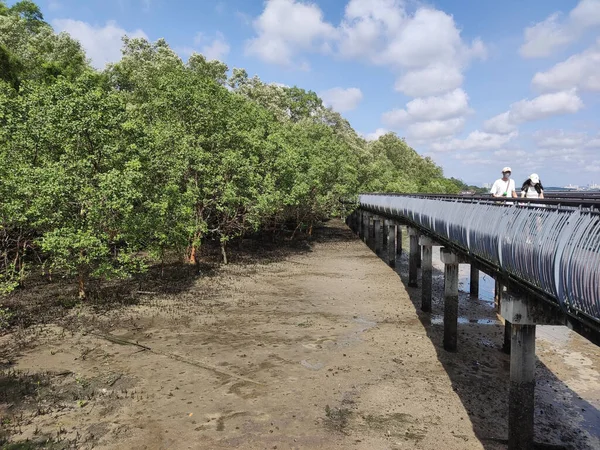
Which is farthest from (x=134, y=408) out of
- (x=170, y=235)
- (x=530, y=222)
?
(x=170, y=235)

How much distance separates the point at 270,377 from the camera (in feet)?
33.1

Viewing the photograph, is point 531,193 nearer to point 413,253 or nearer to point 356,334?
point 356,334

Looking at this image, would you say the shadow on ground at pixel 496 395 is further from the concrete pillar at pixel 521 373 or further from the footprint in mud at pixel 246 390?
the footprint in mud at pixel 246 390

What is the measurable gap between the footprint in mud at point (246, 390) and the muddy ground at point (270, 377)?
4 cm

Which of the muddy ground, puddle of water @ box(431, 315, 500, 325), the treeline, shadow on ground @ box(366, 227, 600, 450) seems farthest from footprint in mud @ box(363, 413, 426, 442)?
the treeline

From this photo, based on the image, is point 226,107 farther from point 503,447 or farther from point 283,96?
point 283,96

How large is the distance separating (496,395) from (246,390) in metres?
5.99

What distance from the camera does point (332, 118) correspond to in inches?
3002

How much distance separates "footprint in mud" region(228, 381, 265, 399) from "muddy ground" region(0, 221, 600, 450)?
4 cm

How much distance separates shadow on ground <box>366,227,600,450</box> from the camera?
27.6 feet

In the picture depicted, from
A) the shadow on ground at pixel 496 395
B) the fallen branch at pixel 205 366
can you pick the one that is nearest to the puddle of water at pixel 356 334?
the shadow on ground at pixel 496 395

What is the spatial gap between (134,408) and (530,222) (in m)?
8.31

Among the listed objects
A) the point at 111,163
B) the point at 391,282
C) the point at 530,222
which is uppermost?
the point at 111,163

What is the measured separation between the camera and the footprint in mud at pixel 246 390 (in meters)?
9.12
